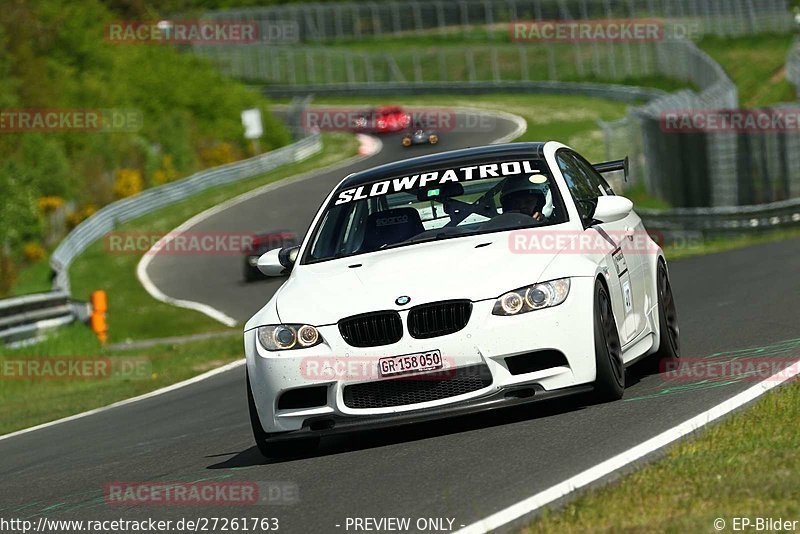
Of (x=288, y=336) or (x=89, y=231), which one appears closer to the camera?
(x=288, y=336)

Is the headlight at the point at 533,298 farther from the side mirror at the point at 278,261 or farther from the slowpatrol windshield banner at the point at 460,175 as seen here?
the side mirror at the point at 278,261

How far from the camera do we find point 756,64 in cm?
6234

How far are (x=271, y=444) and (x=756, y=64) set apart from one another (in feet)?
187

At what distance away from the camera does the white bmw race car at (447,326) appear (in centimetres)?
789

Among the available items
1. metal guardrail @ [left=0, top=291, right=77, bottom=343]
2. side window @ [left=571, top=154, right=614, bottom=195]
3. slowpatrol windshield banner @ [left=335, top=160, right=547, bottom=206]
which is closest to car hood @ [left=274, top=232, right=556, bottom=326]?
slowpatrol windshield banner @ [left=335, top=160, right=547, bottom=206]

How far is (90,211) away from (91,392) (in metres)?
37.8

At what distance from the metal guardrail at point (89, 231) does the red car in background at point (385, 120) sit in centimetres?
275

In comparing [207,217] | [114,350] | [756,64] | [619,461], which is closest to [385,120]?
[756,64]

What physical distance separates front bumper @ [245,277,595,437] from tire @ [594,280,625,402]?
0.07 metres

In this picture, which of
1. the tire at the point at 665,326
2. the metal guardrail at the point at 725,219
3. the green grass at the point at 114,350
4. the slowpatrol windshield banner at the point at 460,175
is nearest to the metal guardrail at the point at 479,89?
the green grass at the point at 114,350

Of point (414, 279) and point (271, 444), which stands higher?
point (414, 279)

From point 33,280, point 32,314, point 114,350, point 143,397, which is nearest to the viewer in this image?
point 143,397

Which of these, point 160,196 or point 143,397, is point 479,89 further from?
point 143,397

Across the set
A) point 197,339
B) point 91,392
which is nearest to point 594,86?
point 197,339
